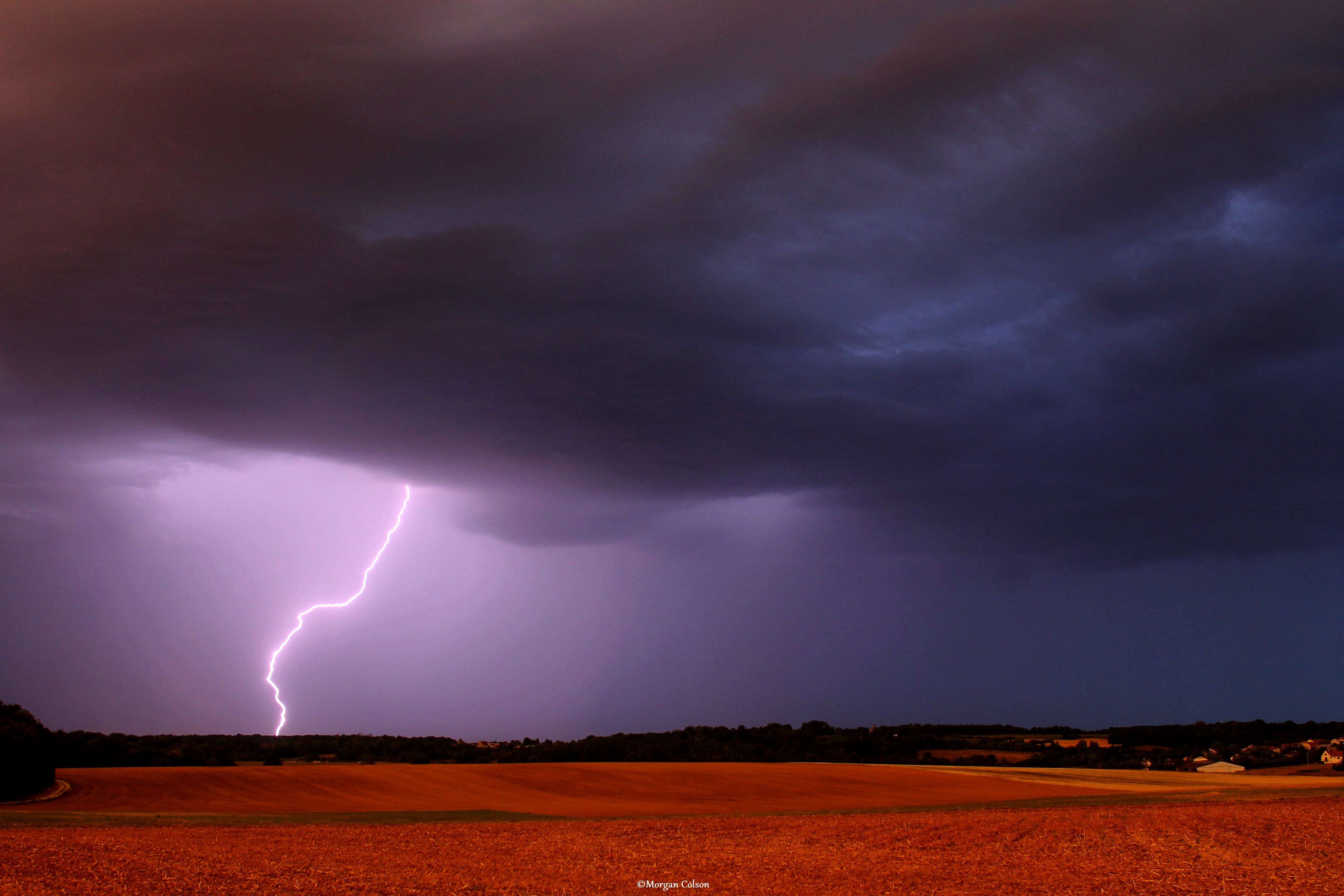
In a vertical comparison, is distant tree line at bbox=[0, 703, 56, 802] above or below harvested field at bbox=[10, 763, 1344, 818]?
above

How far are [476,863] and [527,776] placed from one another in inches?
1418

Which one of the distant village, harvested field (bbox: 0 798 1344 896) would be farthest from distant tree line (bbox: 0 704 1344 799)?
harvested field (bbox: 0 798 1344 896)

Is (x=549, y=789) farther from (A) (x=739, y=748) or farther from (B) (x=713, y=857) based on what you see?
(A) (x=739, y=748)

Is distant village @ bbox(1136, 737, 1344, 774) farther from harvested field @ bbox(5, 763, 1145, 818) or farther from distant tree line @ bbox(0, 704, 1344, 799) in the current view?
harvested field @ bbox(5, 763, 1145, 818)

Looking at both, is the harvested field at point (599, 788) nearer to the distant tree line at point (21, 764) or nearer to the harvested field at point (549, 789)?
the harvested field at point (549, 789)

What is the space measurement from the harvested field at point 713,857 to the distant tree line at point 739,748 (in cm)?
3002

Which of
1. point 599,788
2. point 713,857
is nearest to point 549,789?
point 599,788

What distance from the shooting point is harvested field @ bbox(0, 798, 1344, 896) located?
19.0m

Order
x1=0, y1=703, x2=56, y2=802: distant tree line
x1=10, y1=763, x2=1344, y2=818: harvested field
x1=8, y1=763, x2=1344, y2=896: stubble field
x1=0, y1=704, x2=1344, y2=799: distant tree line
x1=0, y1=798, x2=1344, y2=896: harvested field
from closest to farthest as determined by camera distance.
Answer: x1=0, y1=798, x2=1344, y2=896: harvested field
x1=8, y1=763, x2=1344, y2=896: stubble field
x1=0, y1=703, x2=56, y2=802: distant tree line
x1=10, y1=763, x2=1344, y2=818: harvested field
x1=0, y1=704, x2=1344, y2=799: distant tree line

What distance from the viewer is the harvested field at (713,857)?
1905 centimetres

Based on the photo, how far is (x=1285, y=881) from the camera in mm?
20031

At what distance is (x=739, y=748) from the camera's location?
94.7 metres

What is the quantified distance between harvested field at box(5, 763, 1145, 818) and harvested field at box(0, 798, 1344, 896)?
9340 mm

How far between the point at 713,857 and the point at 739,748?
7376 centimetres
